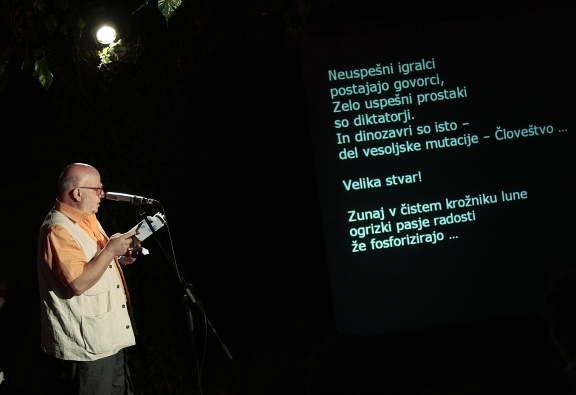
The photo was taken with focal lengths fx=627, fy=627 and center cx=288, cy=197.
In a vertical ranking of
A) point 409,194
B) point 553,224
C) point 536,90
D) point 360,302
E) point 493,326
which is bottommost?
point 493,326

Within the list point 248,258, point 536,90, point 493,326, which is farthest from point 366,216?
point 536,90

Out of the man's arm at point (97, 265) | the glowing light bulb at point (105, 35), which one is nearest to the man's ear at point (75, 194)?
the man's arm at point (97, 265)

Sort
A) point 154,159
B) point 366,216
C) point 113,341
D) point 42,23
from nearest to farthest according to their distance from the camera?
point 113,341, point 42,23, point 154,159, point 366,216

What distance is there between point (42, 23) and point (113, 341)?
2.05 metres

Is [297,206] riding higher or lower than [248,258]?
higher

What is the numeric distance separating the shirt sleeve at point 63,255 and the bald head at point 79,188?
207 mm

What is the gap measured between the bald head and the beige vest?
10cm

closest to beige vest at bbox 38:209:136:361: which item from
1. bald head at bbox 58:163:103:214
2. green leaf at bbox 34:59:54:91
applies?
bald head at bbox 58:163:103:214

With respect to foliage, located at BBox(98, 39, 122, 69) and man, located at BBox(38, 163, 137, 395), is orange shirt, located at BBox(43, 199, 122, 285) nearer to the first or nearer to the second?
man, located at BBox(38, 163, 137, 395)

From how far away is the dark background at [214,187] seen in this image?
411 centimetres

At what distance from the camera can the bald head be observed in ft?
10.7

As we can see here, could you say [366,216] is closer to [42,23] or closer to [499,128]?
[499,128]

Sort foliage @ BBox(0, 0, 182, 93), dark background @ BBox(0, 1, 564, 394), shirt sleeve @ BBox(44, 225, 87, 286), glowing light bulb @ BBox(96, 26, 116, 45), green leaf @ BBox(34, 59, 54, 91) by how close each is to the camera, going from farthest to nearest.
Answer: dark background @ BBox(0, 1, 564, 394) < glowing light bulb @ BBox(96, 26, 116, 45) < foliage @ BBox(0, 0, 182, 93) < green leaf @ BBox(34, 59, 54, 91) < shirt sleeve @ BBox(44, 225, 87, 286)

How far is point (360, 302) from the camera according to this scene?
4.66 metres
